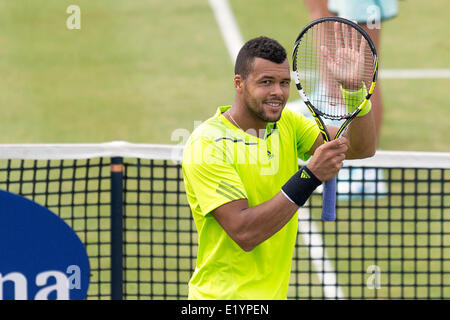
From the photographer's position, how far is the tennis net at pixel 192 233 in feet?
20.9

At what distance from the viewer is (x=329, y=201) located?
465 centimetres

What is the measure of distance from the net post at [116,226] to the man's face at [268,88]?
1.92 meters

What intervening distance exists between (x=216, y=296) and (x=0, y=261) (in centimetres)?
194

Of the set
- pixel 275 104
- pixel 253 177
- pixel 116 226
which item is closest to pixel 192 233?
pixel 116 226

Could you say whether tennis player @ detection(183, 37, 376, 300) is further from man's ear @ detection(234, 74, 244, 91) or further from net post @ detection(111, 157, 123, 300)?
net post @ detection(111, 157, 123, 300)

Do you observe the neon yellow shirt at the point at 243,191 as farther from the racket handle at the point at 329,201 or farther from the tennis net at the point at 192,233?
the tennis net at the point at 192,233

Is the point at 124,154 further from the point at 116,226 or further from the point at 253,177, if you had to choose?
the point at 253,177

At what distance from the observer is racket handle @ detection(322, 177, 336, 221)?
4.64m

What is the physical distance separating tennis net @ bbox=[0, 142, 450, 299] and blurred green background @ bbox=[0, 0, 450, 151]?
1562mm

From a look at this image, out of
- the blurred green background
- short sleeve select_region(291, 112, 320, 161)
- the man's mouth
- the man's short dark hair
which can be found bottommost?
short sleeve select_region(291, 112, 320, 161)

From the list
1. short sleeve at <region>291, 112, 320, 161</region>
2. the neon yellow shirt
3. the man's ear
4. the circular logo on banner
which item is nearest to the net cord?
the circular logo on banner

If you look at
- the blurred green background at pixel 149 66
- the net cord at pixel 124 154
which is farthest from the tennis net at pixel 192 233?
the blurred green background at pixel 149 66

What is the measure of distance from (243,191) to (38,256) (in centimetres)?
211
